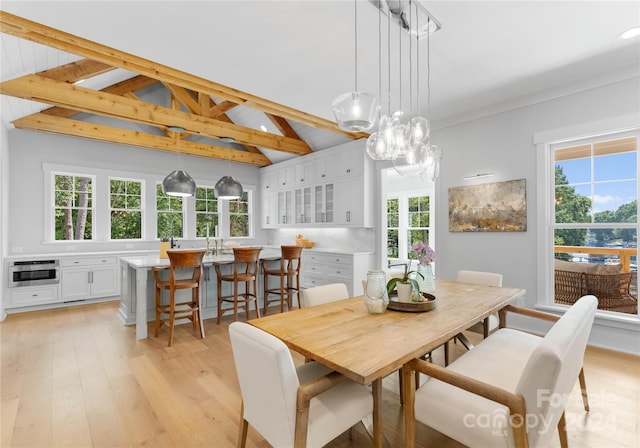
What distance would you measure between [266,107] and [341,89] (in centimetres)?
111

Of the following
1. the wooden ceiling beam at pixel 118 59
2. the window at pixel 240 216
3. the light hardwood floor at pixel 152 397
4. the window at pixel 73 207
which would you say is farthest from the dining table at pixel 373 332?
the window at pixel 240 216

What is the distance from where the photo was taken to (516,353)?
1.92 m

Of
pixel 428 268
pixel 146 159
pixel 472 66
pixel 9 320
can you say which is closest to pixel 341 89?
pixel 472 66

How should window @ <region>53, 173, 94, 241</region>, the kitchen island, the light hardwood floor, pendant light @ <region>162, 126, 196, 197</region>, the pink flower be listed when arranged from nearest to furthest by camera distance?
the light hardwood floor, the pink flower, the kitchen island, pendant light @ <region>162, 126, 196, 197</region>, window @ <region>53, 173, 94, 241</region>

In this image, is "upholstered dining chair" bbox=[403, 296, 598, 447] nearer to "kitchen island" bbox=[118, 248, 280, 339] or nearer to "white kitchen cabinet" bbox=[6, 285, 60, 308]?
"kitchen island" bbox=[118, 248, 280, 339]

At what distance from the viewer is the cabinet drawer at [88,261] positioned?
16.7 ft

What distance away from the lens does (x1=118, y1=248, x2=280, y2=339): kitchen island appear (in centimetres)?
363

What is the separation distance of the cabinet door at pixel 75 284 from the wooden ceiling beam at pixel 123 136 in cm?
236

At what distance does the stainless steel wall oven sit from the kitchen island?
4.91 feet

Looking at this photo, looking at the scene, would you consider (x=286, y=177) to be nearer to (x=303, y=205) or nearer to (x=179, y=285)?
(x=303, y=205)

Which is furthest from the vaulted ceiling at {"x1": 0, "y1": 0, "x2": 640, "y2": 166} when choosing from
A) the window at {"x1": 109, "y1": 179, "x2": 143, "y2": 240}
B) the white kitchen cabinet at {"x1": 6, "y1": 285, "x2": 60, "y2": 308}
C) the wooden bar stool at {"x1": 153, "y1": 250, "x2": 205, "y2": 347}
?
the white kitchen cabinet at {"x1": 6, "y1": 285, "x2": 60, "y2": 308}

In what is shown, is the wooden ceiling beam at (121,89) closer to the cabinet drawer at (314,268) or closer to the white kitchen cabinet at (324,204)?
the white kitchen cabinet at (324,204)

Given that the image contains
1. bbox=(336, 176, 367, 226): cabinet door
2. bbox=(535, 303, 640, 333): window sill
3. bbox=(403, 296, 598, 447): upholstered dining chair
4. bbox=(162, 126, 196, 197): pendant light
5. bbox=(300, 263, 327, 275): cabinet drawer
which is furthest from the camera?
bbox=(300, 263, 327, 275): cabinet drawer

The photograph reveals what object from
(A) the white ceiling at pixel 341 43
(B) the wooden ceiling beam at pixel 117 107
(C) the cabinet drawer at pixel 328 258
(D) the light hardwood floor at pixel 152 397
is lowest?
(D) the light hardwood floor at pixel 152 397
